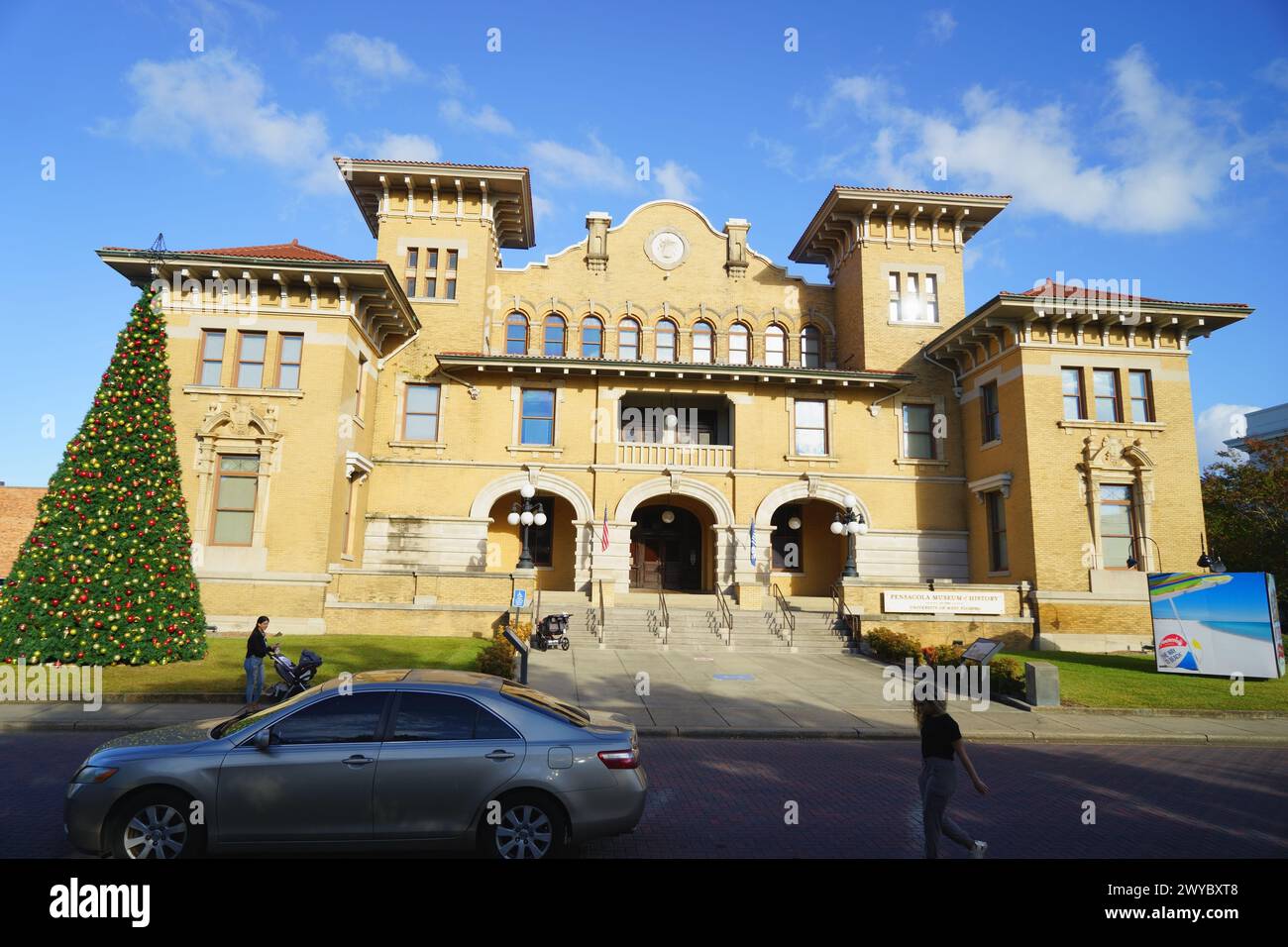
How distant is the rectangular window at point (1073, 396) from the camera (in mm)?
23938

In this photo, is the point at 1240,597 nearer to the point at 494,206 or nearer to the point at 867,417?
the point at 867,417

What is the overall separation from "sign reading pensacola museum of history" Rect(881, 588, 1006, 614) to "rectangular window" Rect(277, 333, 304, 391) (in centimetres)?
1878

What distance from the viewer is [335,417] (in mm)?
21672

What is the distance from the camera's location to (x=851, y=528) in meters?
22.4

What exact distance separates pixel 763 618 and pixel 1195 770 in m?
13.5

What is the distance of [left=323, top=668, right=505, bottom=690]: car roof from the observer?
616 centimetres

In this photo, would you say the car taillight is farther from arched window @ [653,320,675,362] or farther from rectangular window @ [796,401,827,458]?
arched window @ [653,320,675,362]

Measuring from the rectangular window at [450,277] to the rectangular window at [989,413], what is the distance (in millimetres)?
19753

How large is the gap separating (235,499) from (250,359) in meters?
4.32

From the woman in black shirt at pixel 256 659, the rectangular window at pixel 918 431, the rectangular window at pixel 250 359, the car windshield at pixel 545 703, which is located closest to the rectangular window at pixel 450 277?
the rectangular window at pixel 250 359

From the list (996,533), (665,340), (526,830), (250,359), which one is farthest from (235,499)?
(996,533)

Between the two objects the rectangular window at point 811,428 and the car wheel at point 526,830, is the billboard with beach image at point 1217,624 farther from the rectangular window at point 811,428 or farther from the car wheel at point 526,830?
the car wheel at point 526,830
